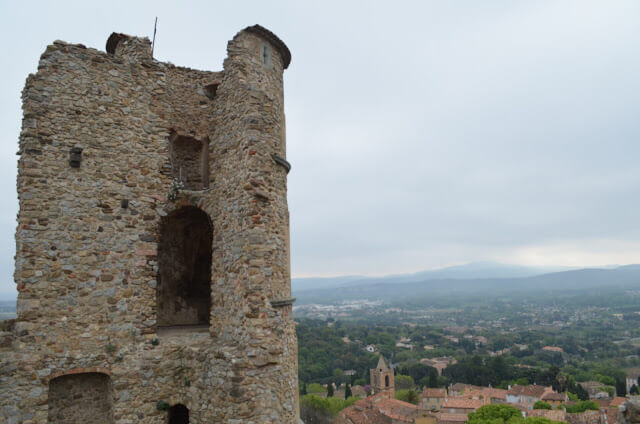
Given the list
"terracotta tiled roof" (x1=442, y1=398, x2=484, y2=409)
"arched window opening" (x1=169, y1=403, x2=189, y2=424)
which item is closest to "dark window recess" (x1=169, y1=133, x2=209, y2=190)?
"arched window opening" (x1=169, y1=403, x2=189, y2=424)

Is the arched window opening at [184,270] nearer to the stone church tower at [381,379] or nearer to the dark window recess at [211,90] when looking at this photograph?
the dark window recess at [211,90]

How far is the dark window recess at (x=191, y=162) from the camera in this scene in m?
8.91

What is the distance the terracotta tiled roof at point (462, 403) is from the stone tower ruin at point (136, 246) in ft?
170

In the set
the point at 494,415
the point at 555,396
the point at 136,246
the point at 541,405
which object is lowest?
the point at 555,396

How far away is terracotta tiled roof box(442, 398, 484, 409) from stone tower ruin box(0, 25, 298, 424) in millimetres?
51784

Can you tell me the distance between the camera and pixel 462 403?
52.6 m

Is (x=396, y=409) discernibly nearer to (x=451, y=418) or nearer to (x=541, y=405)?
(x=451, y=418)

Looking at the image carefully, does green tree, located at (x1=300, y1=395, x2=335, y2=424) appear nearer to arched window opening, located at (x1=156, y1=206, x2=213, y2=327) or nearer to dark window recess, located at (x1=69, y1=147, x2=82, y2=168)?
arched window opening, located at (x1=156, y1=206, x2=213, y2=327)

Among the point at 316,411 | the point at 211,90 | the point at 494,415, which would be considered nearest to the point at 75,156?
the point at 211,90

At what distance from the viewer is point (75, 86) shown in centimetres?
733

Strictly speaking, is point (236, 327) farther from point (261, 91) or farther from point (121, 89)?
point (121, 89)

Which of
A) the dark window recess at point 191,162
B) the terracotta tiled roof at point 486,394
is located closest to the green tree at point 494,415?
the terracotta tiled roof at point 486,394

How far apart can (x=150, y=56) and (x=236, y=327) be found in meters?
5.59

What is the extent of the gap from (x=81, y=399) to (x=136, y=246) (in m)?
2.68
